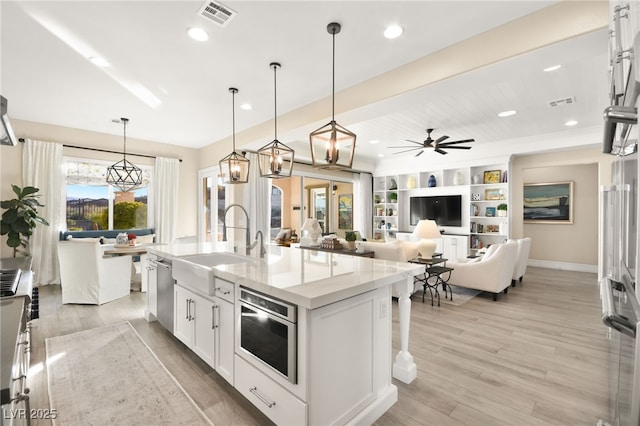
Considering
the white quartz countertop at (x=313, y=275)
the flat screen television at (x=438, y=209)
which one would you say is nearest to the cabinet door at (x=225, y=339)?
the white quartz countertop at (x=313, y=275)

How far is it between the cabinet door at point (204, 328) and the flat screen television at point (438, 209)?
22.0 feet

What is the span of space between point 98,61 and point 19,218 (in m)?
3.08

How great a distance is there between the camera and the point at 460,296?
15.0 feet

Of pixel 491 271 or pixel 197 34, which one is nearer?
pixel 197 34

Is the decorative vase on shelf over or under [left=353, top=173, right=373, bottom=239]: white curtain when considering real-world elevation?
over

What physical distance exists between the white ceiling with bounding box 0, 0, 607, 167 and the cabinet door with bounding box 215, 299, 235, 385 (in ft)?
7.25

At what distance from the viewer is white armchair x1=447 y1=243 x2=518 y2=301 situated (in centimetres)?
427

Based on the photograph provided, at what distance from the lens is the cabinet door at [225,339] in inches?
80.2

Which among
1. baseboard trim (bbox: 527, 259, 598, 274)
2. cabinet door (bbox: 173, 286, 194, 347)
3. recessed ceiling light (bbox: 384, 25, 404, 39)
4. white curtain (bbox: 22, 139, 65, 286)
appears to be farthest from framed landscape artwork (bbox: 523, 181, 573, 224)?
white curtain (bbox: 22, 139, 65, 286)

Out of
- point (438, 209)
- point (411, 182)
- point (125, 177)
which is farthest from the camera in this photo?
point (411, 182)

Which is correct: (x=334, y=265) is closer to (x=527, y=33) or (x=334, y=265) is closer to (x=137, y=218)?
(x=527, y=33)

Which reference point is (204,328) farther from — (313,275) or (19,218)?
(19,218)

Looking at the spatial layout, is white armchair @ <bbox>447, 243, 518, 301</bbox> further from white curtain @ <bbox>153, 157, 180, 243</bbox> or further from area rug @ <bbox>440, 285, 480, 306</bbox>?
white curtain @ <bbox>153, 157, 180, 243</bbox>

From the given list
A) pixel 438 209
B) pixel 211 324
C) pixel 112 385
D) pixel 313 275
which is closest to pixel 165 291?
pixel 112 385
